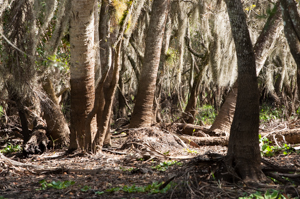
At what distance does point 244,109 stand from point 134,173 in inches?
94.3

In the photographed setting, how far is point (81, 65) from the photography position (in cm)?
673

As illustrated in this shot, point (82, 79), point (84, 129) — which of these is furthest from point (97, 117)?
point (82, 79)

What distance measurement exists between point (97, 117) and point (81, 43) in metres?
1.87

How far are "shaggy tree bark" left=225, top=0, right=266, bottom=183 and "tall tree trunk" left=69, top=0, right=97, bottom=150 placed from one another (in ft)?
10.2

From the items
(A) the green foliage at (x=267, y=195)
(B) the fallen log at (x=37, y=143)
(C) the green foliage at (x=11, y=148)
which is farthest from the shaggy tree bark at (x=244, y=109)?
(C) the green foliage at (x=11, y=148)

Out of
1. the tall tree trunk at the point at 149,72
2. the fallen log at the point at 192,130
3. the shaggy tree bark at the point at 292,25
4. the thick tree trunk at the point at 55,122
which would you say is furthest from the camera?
the fallen log at the point at 192,130

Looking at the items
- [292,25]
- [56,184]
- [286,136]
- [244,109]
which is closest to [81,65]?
[56,184]

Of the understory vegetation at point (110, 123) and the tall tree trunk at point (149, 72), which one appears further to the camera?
the tall tree trunk at point (149, 72)

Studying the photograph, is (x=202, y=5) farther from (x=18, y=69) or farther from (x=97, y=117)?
(x=18, y=69)

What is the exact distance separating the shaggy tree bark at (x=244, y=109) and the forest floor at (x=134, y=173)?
249 mm

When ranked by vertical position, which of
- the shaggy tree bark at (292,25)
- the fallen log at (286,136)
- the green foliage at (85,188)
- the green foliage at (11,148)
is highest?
the shaggy tree bark at (292,25)

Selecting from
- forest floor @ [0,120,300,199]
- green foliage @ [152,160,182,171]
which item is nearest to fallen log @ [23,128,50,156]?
forest floor @ [0,120,300,199]

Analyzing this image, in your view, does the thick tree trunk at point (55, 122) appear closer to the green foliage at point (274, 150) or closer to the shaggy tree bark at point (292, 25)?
the green foliage at point (274, 150)

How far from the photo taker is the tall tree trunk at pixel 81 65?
21.2 feet
